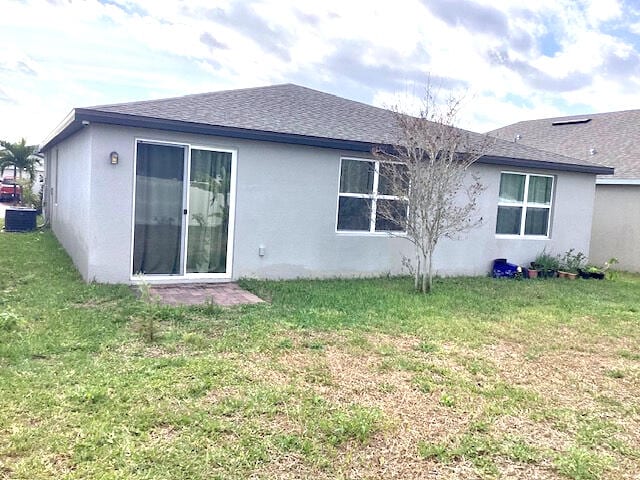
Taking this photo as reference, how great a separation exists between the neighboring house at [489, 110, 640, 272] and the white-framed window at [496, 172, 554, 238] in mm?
3780

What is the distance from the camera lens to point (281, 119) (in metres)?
9.34

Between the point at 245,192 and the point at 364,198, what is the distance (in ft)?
7.79

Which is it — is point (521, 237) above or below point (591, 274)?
above

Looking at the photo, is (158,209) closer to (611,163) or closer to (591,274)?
(591,274)

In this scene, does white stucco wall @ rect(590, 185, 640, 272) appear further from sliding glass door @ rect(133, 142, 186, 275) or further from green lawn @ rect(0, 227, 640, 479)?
sliding glass door @ rect(133, 142, 186, 275)

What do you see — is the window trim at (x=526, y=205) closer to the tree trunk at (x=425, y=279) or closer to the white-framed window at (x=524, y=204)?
the white-framed window at (x=524, y=204)

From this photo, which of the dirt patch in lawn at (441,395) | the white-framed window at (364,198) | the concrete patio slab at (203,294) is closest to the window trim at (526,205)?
the white-framed window at (364,198)

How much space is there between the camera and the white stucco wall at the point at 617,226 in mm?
14156

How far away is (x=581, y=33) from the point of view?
1445 cm

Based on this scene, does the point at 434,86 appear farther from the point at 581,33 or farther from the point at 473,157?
the point at 581,33

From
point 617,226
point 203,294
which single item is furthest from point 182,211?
point 617,226

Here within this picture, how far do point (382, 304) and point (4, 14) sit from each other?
412 inches

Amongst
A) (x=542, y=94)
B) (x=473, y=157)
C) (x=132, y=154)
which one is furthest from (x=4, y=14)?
(x=542, y=94)

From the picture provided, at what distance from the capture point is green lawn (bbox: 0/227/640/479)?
10.5 ft
